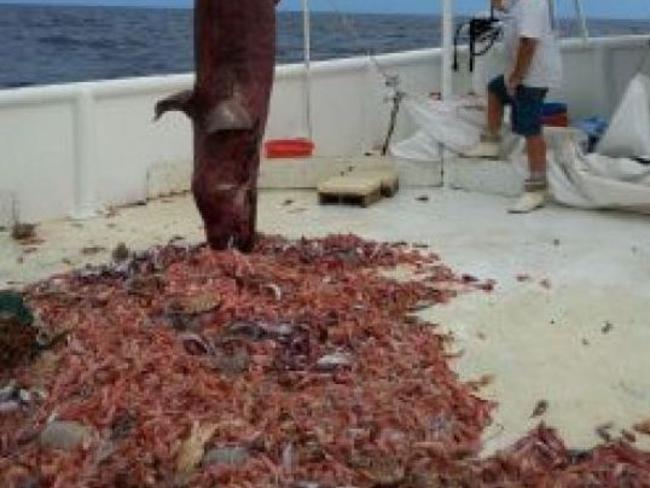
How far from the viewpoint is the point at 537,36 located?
28.3ft

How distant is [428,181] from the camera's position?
10281 millimetres

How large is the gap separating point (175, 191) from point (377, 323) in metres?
4.42

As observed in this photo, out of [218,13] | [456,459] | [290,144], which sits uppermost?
[218,13]

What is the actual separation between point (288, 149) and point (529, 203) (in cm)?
241

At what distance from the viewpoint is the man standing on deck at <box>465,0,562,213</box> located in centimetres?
866

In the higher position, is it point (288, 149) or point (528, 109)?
point (528, 109)

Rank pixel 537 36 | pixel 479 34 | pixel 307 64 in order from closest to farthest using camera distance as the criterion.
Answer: pixel 537 36, pixel 307 64, pixel 479 34

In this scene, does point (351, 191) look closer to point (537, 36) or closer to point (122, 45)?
point (537, 36)

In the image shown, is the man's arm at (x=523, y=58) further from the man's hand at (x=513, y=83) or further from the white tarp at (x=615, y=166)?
the white tarp at (x=615, y=166)

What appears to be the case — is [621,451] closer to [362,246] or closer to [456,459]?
[456,459]

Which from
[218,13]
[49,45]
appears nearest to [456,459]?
[218,13]

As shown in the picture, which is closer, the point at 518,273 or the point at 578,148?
the point at 518,273

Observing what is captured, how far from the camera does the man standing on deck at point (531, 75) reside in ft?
28.4

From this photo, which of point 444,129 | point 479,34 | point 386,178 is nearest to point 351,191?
point 386,178
